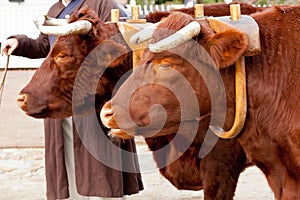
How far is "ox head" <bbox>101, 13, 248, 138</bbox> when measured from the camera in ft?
11.0

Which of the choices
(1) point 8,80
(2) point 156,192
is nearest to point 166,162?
(2) point 156,192

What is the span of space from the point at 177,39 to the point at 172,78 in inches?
7.9

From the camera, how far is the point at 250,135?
361 cm

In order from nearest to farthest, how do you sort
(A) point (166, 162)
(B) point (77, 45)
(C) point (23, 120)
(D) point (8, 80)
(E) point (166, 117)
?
1. (E) point (166, 117)
2. (B) point (77, 45)
3. (A) point (166, 162)
4. (C) point (23, 120)
5. (D) point (8, 80)

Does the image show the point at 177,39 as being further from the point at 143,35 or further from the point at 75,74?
the point at 75,74

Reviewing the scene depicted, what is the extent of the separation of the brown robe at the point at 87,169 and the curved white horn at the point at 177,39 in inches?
48.5

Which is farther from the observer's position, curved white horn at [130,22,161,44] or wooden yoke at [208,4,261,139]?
curved white horn at [130,22,161,44]

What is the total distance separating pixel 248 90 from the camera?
3.54 metres

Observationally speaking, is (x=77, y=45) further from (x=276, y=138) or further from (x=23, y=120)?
(x=23, y=120)

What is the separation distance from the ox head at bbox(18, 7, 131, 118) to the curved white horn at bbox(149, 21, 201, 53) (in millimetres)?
796

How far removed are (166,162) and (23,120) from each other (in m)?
5.64

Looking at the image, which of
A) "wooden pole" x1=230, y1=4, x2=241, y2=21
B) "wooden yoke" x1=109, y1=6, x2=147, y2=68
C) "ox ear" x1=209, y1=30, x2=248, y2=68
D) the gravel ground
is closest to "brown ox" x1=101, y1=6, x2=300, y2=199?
"ox ear" x1=209, y1=30, x2=248, y2=68

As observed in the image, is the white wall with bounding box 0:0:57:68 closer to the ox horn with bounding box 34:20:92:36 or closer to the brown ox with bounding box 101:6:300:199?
the ox horn with bounding box 34:20:92:36

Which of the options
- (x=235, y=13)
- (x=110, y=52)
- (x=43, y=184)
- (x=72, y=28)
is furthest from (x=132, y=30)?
(x=43, y=184)
